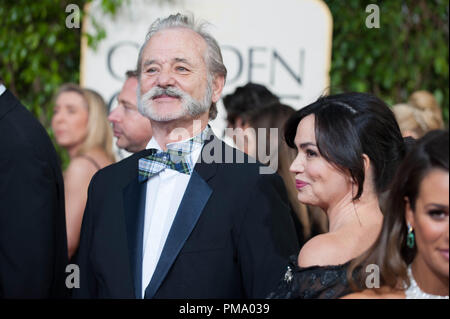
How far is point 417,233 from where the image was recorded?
1.82 metres

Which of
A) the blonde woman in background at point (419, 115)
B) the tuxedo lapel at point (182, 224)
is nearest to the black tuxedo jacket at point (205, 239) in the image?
the tuxedo lapel at point (182, 224)

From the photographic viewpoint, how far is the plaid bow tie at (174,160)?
2.47 m

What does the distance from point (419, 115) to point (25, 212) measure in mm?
3114

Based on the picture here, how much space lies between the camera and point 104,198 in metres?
2.52

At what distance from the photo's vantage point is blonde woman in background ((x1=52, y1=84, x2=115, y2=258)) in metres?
3.91

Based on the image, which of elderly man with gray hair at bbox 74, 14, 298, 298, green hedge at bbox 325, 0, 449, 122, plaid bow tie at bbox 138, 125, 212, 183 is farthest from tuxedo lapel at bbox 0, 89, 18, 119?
green hedge at bbox 325, 0, 449, 122

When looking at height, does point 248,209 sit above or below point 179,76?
below

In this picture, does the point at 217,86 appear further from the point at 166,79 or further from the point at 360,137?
the point at 360,137

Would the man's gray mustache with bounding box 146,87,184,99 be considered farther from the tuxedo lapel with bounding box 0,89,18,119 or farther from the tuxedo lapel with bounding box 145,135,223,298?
the tuxedo lapel with bounding box 0,89,18,119

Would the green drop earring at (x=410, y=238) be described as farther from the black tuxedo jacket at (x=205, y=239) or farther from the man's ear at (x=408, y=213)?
the black tuxedo jacket at (x=205, y=239)

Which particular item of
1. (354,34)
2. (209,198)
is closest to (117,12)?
(354,34)

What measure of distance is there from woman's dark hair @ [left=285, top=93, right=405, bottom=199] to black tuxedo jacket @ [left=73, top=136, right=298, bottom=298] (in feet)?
0.90
